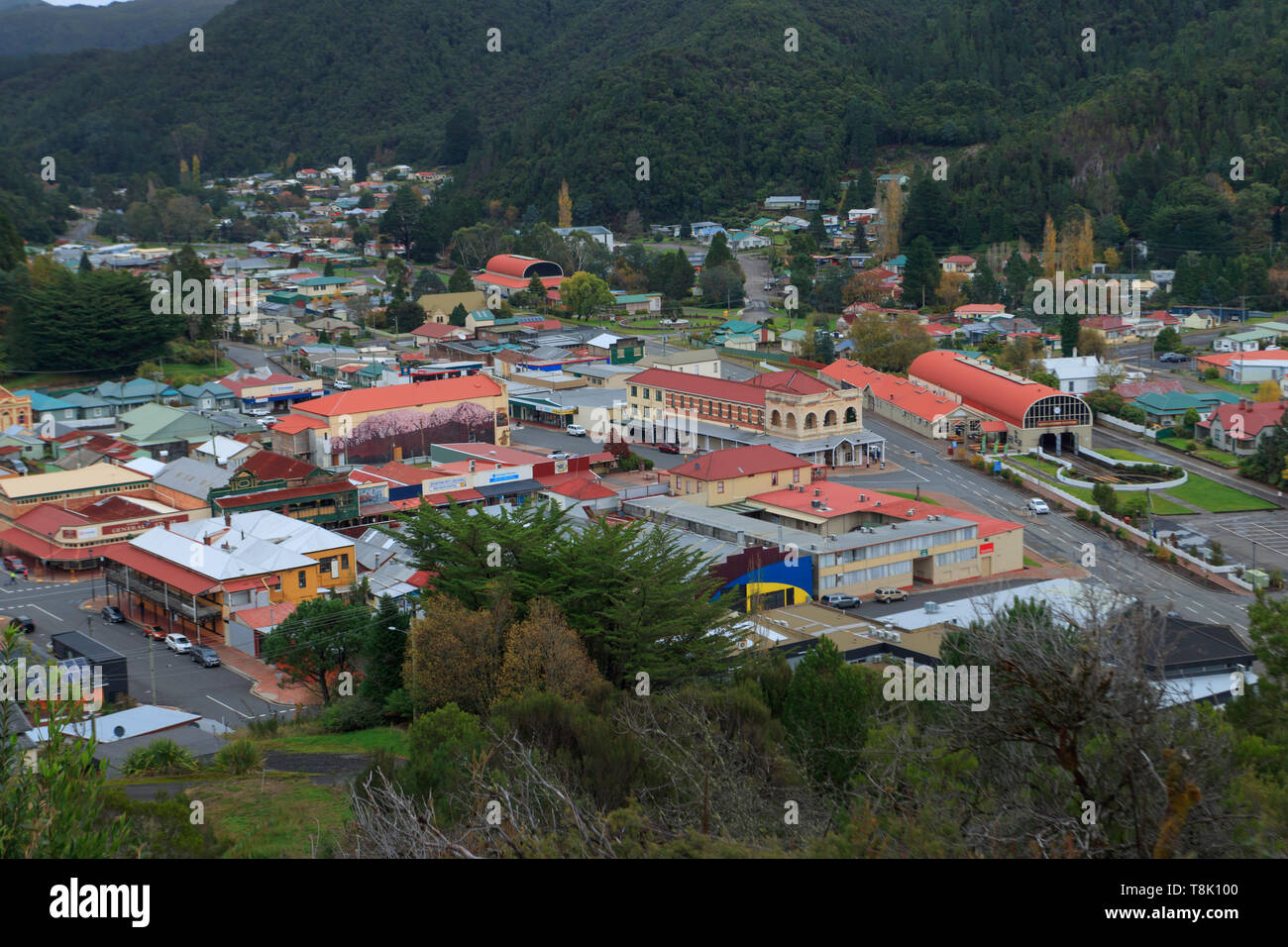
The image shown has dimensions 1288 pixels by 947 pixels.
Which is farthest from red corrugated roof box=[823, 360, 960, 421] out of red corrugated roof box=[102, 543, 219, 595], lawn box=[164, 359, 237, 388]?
red corrugated roof box=[102, 543, 219, 595]

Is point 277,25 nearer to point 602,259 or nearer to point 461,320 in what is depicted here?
point 602,259

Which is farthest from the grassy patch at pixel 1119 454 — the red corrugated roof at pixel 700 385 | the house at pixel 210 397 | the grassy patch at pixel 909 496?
the house at pixel 210 397

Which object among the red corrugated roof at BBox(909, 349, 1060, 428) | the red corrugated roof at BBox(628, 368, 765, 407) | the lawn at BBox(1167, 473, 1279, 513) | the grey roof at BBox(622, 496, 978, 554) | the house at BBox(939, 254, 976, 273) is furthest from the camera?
the house at BBox(939, 254, 976, 273)

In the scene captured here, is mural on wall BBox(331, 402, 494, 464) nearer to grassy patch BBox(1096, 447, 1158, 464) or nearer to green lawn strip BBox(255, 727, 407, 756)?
grassy patch BBox(1096, 447, 1158, 464)

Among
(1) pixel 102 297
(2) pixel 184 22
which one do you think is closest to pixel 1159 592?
(1) pixel 102 297

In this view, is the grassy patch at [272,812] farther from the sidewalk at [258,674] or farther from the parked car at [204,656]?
the parked car at [204,656]

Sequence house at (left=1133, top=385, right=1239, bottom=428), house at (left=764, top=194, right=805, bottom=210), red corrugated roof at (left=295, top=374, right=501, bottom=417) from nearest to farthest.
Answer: red corrugated roof at (left=295, top=374, right=501, bottom=417) < house at (left=1133, top=385, right=1239, bottom=428) < house at (left=764, top=194, right=805, bottom=210)

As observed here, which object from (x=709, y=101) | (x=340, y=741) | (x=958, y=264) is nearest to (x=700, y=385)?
(x=340, y=741)
